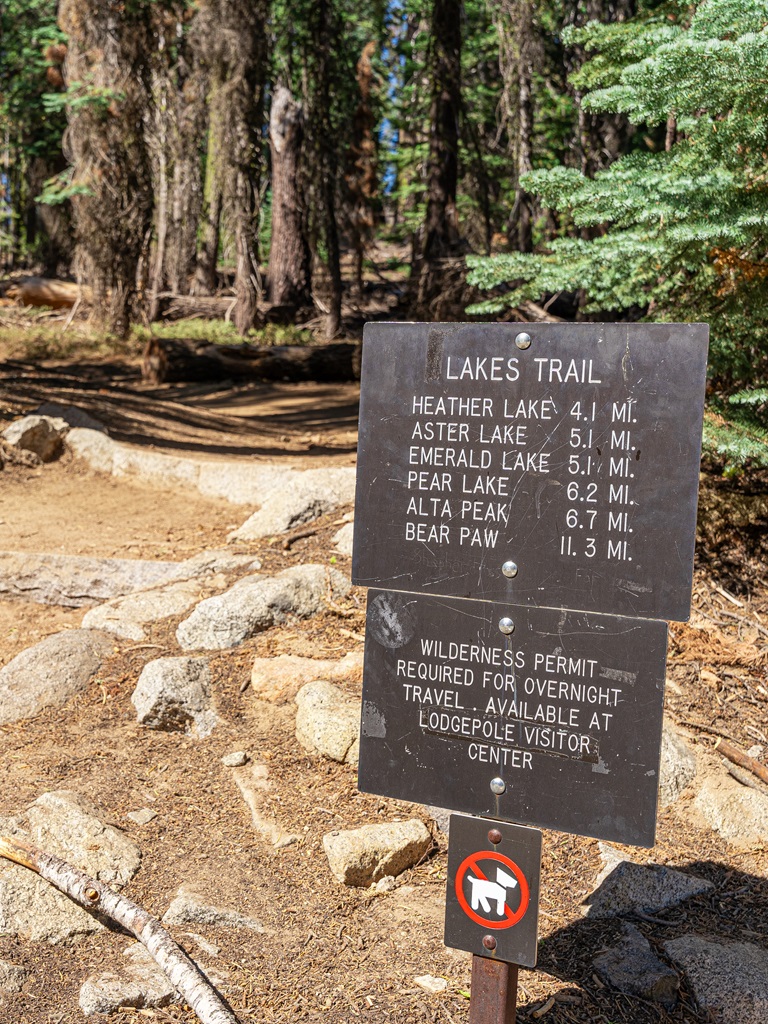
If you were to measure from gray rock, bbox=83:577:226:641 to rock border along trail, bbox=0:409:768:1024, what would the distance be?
Result: 1 cm

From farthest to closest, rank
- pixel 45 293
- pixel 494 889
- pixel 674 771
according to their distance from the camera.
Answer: pixel 45 293 < pixel 674 771 < pixel 494 889

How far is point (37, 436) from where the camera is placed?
27.1 feet

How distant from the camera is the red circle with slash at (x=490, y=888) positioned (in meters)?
2.43

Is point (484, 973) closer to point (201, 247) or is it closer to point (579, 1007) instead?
point (579, 1007)

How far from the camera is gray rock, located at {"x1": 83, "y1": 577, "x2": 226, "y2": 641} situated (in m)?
5.31

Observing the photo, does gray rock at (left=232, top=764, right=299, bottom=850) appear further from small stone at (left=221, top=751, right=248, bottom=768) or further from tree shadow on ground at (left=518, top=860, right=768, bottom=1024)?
tree shadow on ground at (left=518, top=860, right=768, bottom=1024)

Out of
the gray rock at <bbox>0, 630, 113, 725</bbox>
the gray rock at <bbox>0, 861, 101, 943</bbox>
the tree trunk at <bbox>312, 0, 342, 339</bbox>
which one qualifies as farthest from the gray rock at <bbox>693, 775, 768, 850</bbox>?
the tree trunk at <bbox>312, 0, 342, 339</bbox>

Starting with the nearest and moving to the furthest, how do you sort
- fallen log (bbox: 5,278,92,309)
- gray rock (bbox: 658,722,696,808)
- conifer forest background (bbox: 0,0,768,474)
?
gray rock (bbox: 658,722,696,808), conifer forest background (bbox: 0,0,768,474), fallen log (bbox: 5,278,92,309)

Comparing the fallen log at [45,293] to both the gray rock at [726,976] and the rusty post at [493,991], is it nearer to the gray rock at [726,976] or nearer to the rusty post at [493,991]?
the gray rock at [726,976]

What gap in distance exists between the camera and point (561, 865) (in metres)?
3.76

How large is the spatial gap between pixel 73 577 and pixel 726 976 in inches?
172

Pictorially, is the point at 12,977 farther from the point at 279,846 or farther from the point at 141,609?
the point at 141,609

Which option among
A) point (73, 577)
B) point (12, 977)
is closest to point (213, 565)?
point (73, 577)

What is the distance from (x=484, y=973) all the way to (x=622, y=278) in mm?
3893
